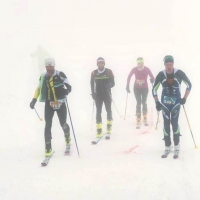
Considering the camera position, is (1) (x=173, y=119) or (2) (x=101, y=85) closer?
(1) (x=173, y=119)

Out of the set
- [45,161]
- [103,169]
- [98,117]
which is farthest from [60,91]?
[103,169]

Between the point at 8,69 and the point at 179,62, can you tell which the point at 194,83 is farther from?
the point at 8,69

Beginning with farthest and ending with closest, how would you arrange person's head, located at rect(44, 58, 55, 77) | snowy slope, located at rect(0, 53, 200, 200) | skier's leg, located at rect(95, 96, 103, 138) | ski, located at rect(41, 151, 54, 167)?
skier's leg, located at rect(95, 96, 103, 138) → person's head, located at rect(44, 58, 55, 77) → ski, located at rect(41, 151, 54, 167) → snowy slope, located at rect(0, 53, 200, 200)

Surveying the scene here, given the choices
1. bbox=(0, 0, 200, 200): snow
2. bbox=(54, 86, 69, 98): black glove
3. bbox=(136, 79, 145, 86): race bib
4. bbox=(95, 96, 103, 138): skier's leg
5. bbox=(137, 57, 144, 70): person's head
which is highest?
bbox=(137, 57, 144, 70): person's head

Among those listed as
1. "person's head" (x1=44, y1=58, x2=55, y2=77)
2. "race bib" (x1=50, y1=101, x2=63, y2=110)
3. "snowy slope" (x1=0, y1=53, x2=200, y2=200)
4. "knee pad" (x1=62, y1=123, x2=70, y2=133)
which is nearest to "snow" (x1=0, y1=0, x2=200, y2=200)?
"snowy slope" (x1=0, y1=53, x2=200, y2=200)

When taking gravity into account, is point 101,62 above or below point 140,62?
above

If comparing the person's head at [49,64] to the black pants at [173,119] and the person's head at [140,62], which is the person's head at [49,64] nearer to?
the black pants at [173,119]

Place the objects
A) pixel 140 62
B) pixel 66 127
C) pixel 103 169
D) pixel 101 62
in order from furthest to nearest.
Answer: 1. pixel 140 62
2. pixel 101 62
3. pixel 66 127
4. pixel 103 169

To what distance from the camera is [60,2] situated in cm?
12069

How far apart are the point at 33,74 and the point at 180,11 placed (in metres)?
79.3

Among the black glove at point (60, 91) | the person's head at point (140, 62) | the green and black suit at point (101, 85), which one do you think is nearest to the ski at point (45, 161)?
the black glove at point (60, 91)

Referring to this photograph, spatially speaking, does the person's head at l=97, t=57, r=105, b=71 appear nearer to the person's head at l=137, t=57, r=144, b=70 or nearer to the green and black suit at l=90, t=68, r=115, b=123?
the green and black suit at l=90, t=68, r=115, b=123

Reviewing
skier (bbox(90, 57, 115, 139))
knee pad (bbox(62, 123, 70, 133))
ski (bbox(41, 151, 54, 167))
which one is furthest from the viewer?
skier (bbox(90, 57, 115, 139))

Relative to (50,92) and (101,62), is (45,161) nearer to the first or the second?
(50,92)
